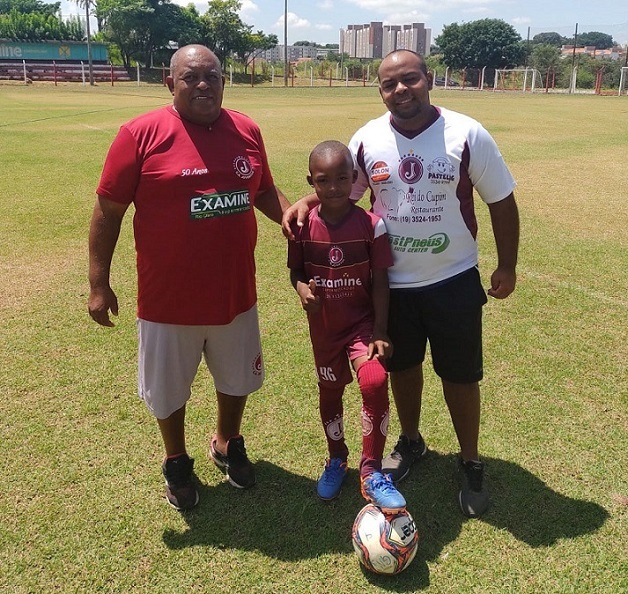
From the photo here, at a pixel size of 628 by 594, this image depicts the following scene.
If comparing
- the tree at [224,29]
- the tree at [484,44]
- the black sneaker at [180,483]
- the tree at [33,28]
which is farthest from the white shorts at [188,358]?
the tree at [484,44]

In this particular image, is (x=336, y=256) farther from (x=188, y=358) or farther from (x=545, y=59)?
(x=545, y=59)

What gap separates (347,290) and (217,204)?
76 cm

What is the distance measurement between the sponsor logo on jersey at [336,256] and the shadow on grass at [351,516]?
1.28m

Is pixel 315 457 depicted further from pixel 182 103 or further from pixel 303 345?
pixel 182 103

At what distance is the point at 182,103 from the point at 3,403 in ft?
8.50

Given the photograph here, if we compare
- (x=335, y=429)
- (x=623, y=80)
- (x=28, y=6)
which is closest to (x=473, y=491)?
(x=335, y=429)

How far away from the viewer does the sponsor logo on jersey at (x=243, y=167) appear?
9.57 feet

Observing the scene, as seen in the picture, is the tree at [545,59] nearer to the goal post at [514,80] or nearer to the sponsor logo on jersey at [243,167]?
the goal post at [514,80]

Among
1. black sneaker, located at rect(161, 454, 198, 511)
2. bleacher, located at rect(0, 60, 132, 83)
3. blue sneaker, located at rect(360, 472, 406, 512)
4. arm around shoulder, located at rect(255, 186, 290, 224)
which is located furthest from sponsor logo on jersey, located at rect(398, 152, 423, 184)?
bleacher, located at rect(0, 60, 132, 83)

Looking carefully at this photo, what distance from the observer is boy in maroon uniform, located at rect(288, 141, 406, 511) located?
288cm

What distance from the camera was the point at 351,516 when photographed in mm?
3172

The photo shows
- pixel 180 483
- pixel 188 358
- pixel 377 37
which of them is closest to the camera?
pixel 188 358

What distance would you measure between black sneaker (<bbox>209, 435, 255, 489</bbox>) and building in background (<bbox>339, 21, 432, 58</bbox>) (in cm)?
12426

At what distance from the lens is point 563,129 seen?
2102 cm
